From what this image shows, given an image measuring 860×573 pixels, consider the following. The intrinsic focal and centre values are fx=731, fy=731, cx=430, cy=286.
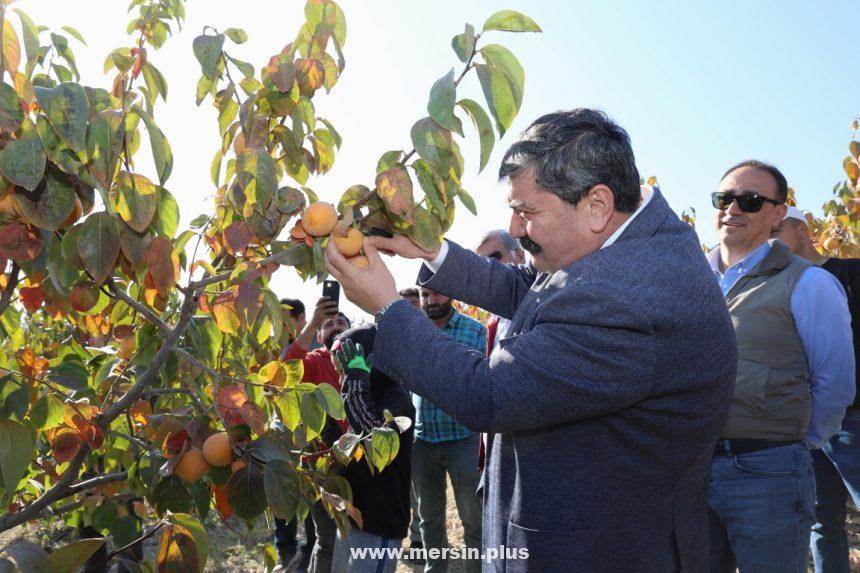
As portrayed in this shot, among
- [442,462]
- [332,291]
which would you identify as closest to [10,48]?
[332,291]

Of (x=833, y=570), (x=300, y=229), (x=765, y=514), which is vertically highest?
(x=300, y=229)

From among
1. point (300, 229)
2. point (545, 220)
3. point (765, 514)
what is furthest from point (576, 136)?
point (765, 514)

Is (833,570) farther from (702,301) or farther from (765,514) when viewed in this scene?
(702,301)

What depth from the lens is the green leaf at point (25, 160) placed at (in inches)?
41.7

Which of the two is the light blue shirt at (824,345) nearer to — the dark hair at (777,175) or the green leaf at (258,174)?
the dark hair at (777,175)

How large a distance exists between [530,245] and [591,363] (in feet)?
1.10

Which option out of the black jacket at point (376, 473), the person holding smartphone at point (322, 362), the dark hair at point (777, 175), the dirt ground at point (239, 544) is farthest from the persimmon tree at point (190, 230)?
the dirt ground at point (239, 544)

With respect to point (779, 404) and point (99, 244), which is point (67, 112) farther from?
point (779, 404)

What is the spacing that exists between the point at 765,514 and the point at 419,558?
3.10m

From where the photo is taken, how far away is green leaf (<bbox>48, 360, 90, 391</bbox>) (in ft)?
4.84

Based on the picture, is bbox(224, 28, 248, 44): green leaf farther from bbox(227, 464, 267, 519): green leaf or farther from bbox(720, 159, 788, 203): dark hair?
bbox(720, 159, 788, 203): dark hair

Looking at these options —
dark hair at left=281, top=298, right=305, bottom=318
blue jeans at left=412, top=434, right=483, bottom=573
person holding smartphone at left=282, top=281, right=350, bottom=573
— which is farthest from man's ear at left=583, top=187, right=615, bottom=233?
dark hair at left=281, top=298, right=305, bottom=318

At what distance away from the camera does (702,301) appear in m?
1.40

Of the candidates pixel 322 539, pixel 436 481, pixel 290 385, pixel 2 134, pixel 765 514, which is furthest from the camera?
pixel 436 481
